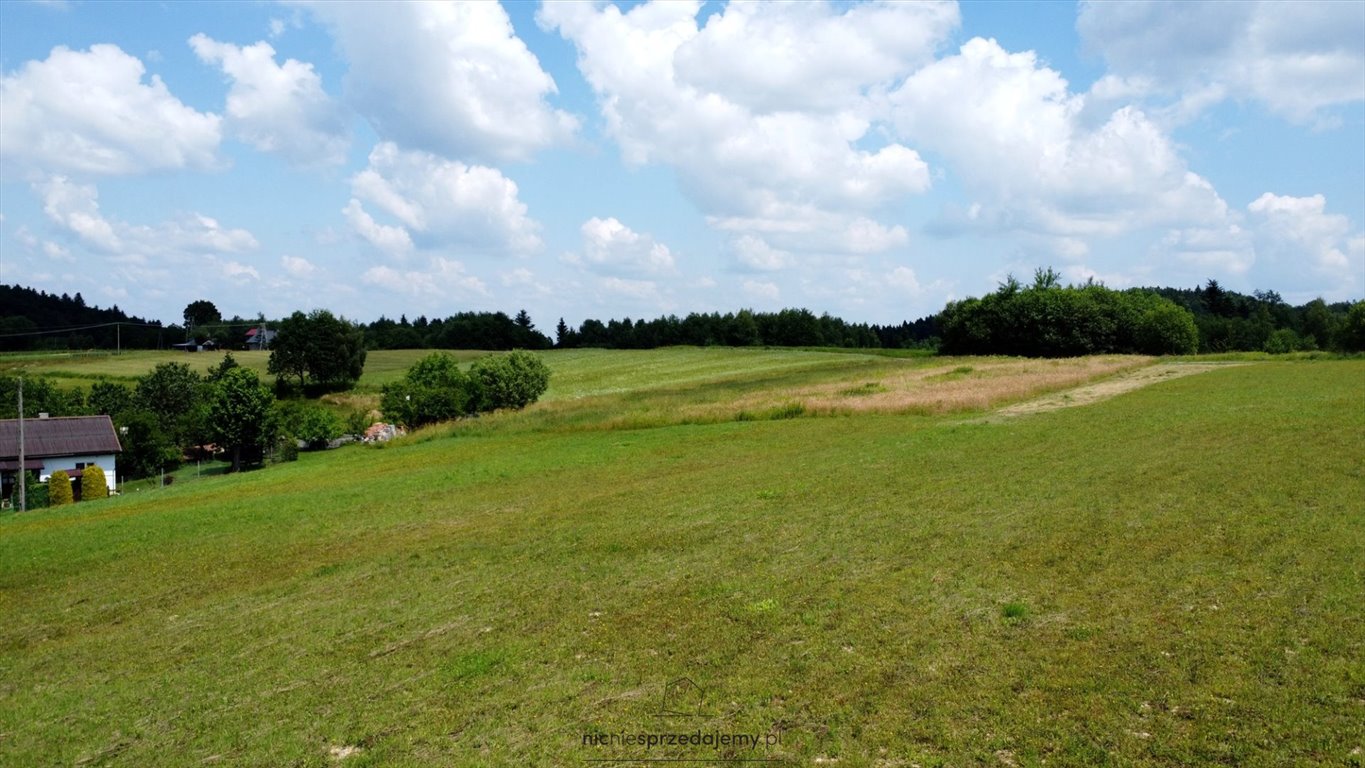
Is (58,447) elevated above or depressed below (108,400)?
below

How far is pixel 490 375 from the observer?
75188 millimetres

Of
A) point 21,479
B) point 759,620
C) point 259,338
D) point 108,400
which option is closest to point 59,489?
point 21,479

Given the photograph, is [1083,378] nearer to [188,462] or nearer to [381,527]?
[381,527]

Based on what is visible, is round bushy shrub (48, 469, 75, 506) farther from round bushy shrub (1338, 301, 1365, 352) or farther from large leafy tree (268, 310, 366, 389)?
round bushy shrub (1338, 301, 1365, 352)

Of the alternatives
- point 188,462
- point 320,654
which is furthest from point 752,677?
point 188,462

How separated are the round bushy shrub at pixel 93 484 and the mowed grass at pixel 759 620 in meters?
36.7

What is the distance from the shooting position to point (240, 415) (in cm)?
6875

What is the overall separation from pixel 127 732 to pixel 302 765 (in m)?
3.46

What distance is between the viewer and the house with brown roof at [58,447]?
6316 cm

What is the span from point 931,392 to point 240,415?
52.6 metres

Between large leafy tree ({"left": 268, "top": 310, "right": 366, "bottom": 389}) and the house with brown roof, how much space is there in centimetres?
3839

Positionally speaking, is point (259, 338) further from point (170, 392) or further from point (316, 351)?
point (170, 392)

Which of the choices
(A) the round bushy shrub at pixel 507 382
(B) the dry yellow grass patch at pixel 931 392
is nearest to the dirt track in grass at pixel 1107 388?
(B) the dry yellow grass patch at pixel 931 392

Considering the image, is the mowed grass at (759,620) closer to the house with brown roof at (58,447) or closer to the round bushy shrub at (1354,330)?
the house with brown roof at (58,447)
